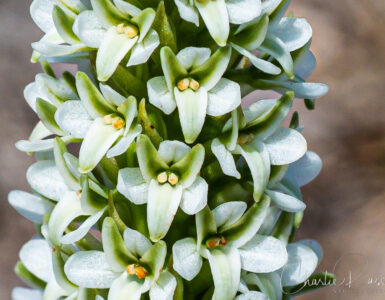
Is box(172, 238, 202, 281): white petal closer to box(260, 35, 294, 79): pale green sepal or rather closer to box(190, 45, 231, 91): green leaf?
box(190, 45, 231, 91): green leaf

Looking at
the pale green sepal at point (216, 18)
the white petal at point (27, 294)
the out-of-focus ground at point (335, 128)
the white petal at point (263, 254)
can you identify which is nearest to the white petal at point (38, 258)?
the white petal at point (27, 294)

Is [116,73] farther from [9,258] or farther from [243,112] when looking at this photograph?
[9,258]

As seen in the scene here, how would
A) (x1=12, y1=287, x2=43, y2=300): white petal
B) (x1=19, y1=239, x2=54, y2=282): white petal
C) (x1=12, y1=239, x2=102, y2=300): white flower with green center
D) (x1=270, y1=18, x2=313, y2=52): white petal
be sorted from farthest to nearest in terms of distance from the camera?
(x1=12, y1=287, x2=43, y2=300): white petal
(x1=19, y1=239, x2=54, y2=282): white petal
(x1=12, y1=239, x2=102, y2=300): white flower with green center
(x1=270, y1=18, x2=313, y2=52): white petal

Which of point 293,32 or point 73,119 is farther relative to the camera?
point 293,32

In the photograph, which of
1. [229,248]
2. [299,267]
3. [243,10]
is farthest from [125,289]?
[243,10]

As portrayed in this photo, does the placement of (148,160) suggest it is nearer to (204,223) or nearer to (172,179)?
(172,179)

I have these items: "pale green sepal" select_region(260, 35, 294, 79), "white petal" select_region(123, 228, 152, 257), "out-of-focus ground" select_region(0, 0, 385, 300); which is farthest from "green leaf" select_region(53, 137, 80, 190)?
"out-of-focus ground" select_region(0, 0, 385, 300)
